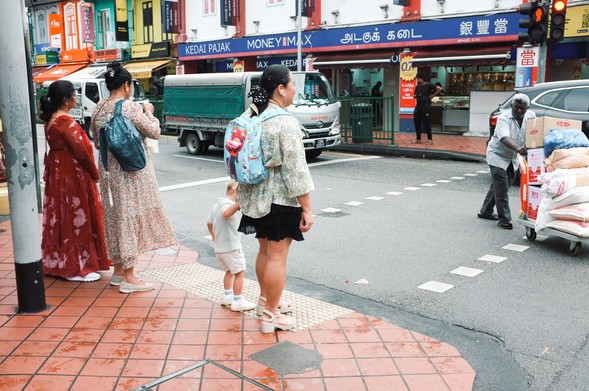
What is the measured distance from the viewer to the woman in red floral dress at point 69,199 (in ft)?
16.4

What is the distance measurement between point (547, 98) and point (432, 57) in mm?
8051

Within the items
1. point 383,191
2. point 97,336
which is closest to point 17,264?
point 97,336

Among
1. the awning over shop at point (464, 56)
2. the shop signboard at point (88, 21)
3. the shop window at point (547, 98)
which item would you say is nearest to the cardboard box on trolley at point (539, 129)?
the shop window at point (547, 98)

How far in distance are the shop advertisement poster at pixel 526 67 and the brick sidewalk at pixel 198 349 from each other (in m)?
13.6

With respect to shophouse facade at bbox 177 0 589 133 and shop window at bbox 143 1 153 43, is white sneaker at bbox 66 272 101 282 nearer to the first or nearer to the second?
shophouse facade at bbox 177 0 589 133

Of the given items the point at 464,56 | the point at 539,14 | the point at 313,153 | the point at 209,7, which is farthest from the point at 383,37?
the point at 209,7

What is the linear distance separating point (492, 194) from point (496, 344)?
156 inches

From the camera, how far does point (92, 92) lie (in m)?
21.5

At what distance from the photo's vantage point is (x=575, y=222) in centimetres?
605

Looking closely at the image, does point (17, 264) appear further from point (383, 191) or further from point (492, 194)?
point (383, 191)

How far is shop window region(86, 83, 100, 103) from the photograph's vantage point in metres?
21.4

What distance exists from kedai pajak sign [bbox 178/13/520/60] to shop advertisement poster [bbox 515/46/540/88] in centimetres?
66

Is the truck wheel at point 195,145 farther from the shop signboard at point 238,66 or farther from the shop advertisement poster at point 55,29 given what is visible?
the shop advertisement poster at point 55,29

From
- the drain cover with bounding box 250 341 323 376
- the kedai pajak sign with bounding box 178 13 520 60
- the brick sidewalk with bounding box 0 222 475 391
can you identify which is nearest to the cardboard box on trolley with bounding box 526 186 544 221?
the brick sidewalk with bounding box 0 222 475 391
